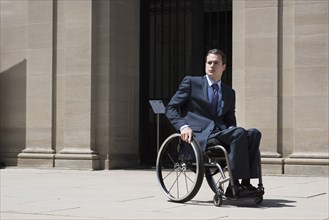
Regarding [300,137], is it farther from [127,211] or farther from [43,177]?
[127,211]

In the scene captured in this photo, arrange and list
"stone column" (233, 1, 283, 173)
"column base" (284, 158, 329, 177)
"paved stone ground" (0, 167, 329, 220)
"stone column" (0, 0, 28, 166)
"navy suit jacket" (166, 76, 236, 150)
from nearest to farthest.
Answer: "paved stone ground" (0, 167, 329, 220)
"navy suit jacket" (166, 76, 236, 150)
"column base" (284, 158, 329, 177)
"stone column" (233, 1, 283, 173)
"stone column" (0, 0, 28, 166)

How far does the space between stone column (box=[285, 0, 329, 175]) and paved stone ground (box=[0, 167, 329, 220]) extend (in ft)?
2.55

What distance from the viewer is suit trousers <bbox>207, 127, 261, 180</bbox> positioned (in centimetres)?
781

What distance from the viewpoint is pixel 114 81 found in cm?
1691

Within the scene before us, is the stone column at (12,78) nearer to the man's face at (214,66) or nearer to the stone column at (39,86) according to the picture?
the stone column at (39,86)

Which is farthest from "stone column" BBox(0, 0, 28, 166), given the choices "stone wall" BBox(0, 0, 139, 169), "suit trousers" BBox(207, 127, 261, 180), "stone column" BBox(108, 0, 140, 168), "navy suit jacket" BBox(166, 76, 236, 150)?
"suit trousers" BBox(207, 127, 261, 180)

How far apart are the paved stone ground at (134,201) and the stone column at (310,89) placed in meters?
0.78

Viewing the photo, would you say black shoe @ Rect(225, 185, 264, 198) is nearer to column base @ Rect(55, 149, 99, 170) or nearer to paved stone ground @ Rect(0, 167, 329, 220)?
paved stone ground @ Rect(0, 167, 329, 220)

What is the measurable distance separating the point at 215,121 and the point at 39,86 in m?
9.91

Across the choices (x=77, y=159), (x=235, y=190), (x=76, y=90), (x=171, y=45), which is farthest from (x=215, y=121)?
(x=171, y=45)

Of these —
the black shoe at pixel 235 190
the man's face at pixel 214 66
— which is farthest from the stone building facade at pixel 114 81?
the black shoe at pixel 235 190

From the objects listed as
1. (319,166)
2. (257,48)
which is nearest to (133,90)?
(257,48)

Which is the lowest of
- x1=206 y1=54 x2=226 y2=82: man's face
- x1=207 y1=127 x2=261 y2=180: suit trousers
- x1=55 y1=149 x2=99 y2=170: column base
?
x1=55 y1=149 x2=99 y2=170: column base

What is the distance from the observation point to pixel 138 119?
17875 millimetres
